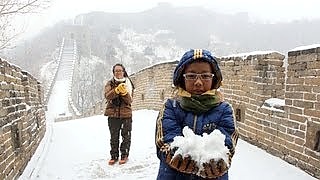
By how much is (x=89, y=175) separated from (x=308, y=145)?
2805 millimetres

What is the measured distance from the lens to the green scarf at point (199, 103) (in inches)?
88.0

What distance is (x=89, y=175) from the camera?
5359 mm

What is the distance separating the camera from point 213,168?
6.51 feet

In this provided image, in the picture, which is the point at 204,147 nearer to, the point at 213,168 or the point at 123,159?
the point at 213,168

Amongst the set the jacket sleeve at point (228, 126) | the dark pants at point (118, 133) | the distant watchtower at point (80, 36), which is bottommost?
the dark pants at point (118, 133)

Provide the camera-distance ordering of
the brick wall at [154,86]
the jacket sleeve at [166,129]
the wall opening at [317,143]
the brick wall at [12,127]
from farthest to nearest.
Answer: the brick wall at [154,86], the wall opening at [317,143], the brick wall at [12,127], the jacket sleeve at [166,129]

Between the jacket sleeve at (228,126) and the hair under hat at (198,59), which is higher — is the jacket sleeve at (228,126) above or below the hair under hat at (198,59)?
below

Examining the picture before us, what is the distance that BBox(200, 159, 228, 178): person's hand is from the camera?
198cm

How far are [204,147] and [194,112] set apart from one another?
0.31 metres

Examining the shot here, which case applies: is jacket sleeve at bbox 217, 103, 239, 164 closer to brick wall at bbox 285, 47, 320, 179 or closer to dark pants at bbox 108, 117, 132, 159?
brick wall at bbox 285, 47, 320, 179

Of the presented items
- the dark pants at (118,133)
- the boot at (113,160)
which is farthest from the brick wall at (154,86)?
the boot at (113,160)

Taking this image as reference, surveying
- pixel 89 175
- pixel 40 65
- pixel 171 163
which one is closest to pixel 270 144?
→ pixel 89 175

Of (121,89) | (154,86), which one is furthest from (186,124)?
(154,86)

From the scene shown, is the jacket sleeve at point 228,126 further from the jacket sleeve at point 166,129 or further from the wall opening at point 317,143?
the wall opening at point 317,143
